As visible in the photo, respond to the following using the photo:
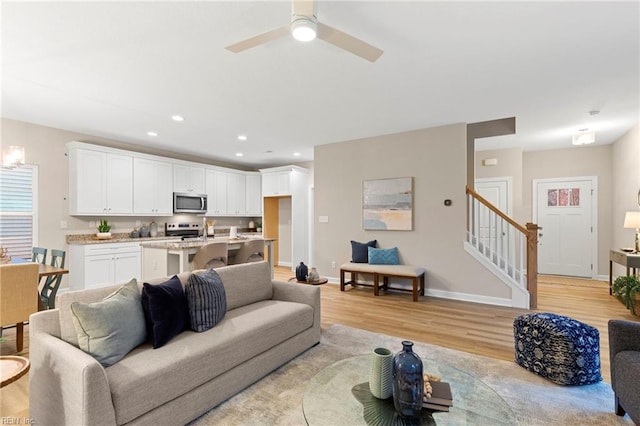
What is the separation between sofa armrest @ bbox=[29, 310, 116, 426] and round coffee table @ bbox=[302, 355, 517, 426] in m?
0.98

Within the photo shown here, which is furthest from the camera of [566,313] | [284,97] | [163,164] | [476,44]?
[163,164]

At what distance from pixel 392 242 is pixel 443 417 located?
4065mm

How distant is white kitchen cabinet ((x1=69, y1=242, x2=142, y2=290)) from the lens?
500 centimetres

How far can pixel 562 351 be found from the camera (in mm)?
2383

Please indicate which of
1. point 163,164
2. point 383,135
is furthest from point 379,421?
point 163,164

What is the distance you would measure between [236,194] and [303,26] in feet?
21.4

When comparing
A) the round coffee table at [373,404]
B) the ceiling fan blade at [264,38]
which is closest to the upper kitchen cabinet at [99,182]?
the ceiling fan blade at [264,38]

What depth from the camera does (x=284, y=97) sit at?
12.4 ft

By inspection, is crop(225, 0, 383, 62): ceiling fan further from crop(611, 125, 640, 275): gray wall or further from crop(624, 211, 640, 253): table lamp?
crop(611, 125, 640, 275): gray wall

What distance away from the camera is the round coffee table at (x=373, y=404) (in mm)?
1443

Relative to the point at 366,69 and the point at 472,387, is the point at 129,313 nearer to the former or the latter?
the point at 472,387

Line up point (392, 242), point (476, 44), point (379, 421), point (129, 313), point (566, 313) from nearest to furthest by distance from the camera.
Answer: point (379, 421)
point (129, 313)
point (476, 44)
point (566, 313)
point (392, 242)

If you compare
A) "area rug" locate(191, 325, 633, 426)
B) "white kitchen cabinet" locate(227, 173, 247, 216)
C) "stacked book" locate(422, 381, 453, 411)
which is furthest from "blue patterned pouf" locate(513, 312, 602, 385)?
"white kitchen cabinet" locate(227, 173, 247, 216)

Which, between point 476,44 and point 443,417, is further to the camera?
point 476,44
